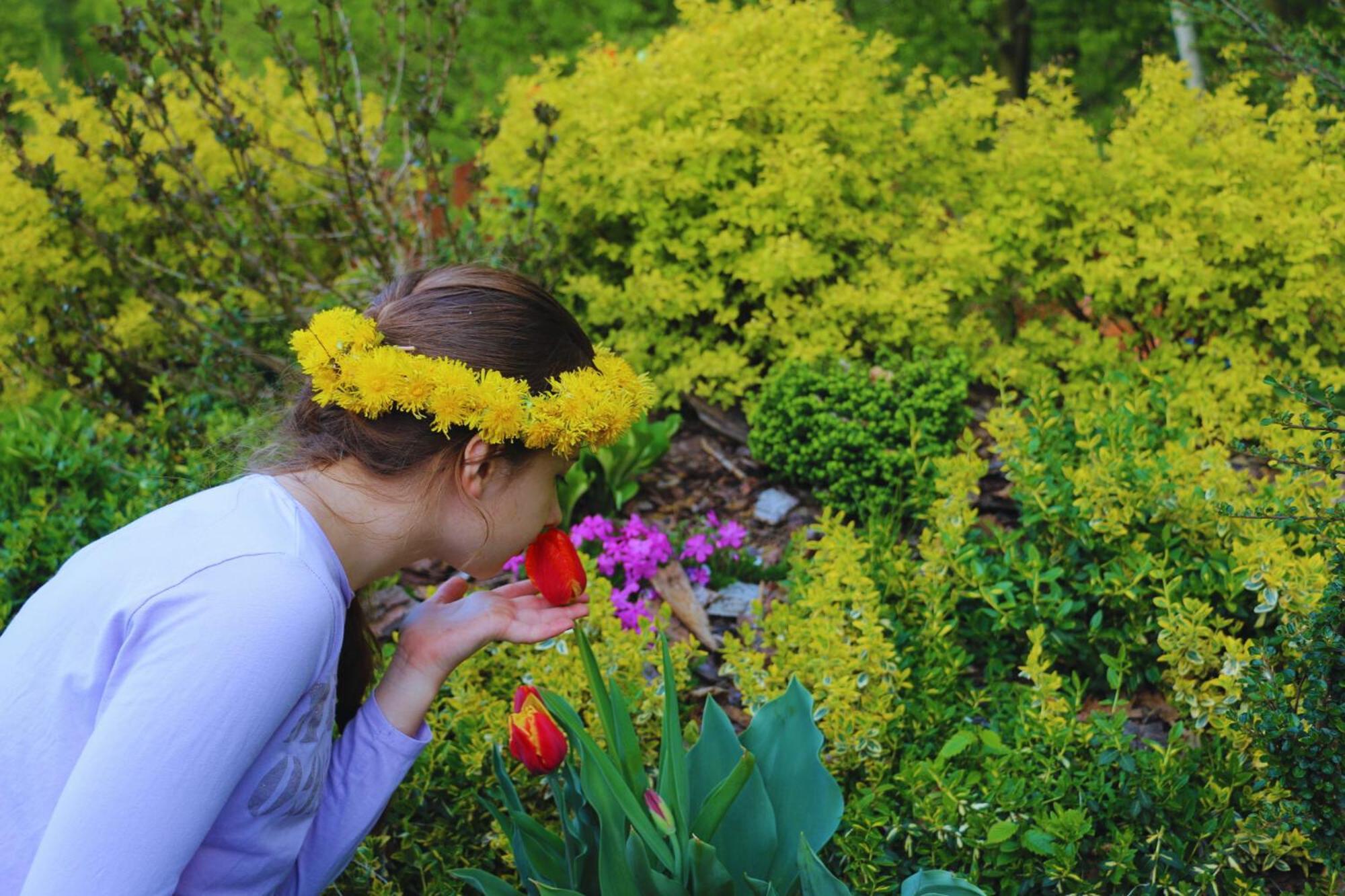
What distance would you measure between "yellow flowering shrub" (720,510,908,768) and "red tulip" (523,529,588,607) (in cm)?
55

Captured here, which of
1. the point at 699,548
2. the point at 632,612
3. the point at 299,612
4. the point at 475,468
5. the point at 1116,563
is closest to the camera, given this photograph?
the point at 299,612

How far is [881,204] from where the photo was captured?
3.92 m

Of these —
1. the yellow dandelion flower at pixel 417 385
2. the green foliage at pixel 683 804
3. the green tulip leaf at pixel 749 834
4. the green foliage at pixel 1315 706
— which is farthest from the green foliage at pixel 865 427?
the yellow dandelion flower at pixel 417 385

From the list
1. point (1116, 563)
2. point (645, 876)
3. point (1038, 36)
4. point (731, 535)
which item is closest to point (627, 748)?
point (645, 876)

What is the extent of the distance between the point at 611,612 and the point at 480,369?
3.49 feet

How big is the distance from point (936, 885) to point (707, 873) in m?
0.34

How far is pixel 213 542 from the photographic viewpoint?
1.38 metres

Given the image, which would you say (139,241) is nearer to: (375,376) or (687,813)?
(375,376)

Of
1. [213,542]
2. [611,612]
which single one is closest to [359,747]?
[213,542]

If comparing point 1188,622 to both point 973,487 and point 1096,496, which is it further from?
point 973,487

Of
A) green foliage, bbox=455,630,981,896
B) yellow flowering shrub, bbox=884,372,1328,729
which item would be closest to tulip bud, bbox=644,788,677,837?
green foliage, bbox=455,630,981,896

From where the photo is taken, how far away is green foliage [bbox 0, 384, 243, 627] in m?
2.83

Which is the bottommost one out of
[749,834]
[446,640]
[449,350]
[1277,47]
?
[749,834]

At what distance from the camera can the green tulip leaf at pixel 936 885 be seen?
157 cm
